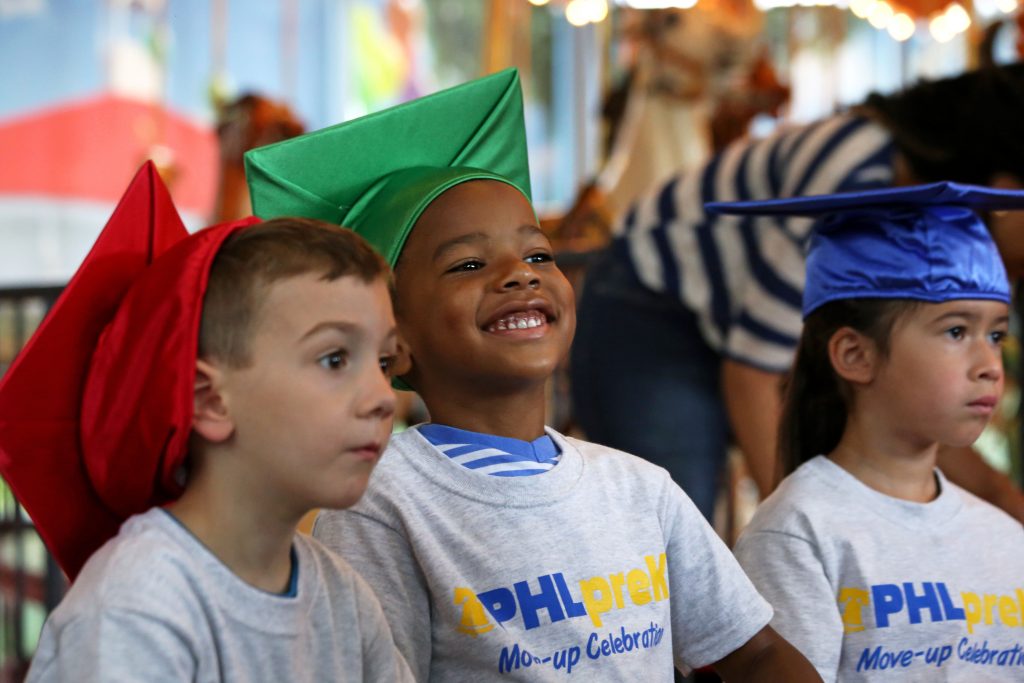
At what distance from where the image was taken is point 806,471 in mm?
1943

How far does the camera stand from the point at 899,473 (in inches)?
76.8

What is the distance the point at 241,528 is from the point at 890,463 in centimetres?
108

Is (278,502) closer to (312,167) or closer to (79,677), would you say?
(79,677)

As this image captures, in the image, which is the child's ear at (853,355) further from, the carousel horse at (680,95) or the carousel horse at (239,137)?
the carousel horse at (680,95)

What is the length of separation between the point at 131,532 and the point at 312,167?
22.9 inches

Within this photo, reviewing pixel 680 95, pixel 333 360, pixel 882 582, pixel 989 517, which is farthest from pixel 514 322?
pixel 680 95

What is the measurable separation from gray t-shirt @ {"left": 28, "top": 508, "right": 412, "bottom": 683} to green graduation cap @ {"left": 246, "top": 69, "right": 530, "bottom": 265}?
1.60 ft

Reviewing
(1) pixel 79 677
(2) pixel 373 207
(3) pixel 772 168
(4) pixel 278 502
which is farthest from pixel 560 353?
(3) pixel 772 168

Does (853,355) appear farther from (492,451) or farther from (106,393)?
(106,393)

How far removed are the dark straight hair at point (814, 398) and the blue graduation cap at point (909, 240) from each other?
7 cm

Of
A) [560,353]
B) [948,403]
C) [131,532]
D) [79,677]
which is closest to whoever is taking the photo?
[79,677]

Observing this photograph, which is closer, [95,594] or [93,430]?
[95,594]

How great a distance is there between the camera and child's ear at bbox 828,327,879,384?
6.44ft

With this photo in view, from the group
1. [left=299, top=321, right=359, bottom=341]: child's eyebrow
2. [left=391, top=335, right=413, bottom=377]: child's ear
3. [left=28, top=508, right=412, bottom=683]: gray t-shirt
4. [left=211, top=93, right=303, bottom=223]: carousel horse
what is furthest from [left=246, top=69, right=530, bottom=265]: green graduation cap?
[left=211, top=93, right=303, bottom=223]: carousel horse
